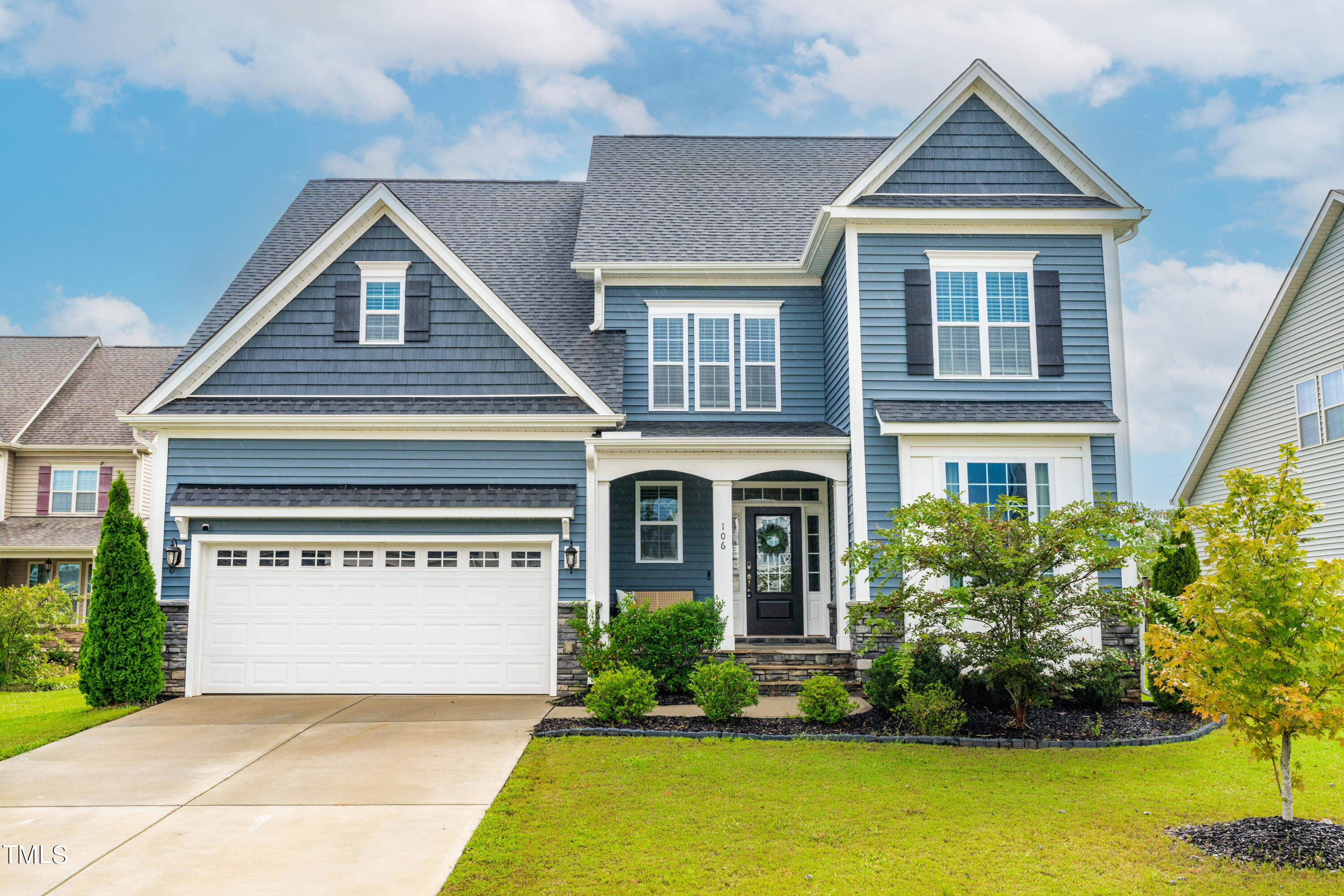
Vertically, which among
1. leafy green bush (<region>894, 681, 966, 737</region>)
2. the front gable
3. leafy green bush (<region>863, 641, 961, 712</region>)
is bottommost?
leafy green bush (<region>894, 681, 966, 737</region>)

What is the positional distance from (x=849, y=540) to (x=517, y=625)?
482cm

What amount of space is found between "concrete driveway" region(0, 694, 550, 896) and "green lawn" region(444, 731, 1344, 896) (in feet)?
1.68

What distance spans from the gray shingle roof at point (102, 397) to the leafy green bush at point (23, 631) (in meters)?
7.72

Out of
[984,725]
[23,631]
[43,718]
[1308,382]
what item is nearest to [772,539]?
[984,725]

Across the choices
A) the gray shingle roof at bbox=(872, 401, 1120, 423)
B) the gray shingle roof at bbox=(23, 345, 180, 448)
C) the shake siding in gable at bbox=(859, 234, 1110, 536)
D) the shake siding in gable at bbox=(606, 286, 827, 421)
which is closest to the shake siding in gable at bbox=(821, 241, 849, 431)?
the shake siding in gable at bbox=(606, 286, 827, 421)

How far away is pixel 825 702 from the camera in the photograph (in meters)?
9.83

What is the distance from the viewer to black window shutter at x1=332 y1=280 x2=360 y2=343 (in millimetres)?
13156

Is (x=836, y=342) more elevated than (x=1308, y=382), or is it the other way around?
(x=836, y=342)

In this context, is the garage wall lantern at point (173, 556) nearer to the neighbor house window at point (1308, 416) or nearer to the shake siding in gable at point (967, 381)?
the shake siding in gable at point (967, 381)

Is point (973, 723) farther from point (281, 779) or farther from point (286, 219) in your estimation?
point (286, 219)

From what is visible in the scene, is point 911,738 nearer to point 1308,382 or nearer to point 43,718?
point 43,718

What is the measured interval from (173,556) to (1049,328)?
41.3 ft

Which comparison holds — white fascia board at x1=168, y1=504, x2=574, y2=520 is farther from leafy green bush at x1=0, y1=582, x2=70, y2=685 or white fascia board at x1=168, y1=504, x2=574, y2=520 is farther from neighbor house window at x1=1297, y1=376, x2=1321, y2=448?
neighbor house window at x1=1297, y1=376, x2=1321, y2=448

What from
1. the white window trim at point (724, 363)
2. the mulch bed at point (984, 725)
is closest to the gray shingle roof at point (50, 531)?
the white window trim at point (724, 363)
